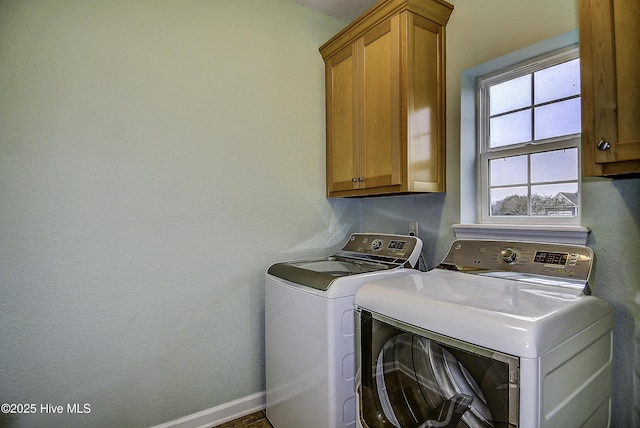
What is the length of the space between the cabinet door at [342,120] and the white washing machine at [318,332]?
503 millimetres

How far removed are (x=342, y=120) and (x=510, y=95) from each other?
3.14 feet

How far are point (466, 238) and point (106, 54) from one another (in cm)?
205

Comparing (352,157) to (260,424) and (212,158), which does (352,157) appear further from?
(260,424)

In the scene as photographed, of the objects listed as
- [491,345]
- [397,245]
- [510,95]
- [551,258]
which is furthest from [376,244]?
[491,345]

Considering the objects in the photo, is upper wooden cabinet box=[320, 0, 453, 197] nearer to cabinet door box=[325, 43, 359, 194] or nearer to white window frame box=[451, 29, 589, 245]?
cabinet door box=[325, 43, 359, 194]

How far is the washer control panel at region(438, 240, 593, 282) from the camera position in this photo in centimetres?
131

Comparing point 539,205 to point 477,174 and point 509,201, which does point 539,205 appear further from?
point 477,174

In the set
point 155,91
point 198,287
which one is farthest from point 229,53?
point 198,287

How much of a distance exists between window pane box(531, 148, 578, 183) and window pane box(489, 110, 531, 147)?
13 cm

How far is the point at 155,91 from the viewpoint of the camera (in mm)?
1816

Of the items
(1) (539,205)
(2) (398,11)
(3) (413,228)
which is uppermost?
(2) (398,11)

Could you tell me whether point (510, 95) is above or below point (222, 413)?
above

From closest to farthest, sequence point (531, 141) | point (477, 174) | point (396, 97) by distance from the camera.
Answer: point (531, 141) → point (396, 97) → point (477, 174)

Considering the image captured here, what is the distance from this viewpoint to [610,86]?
1.03m
